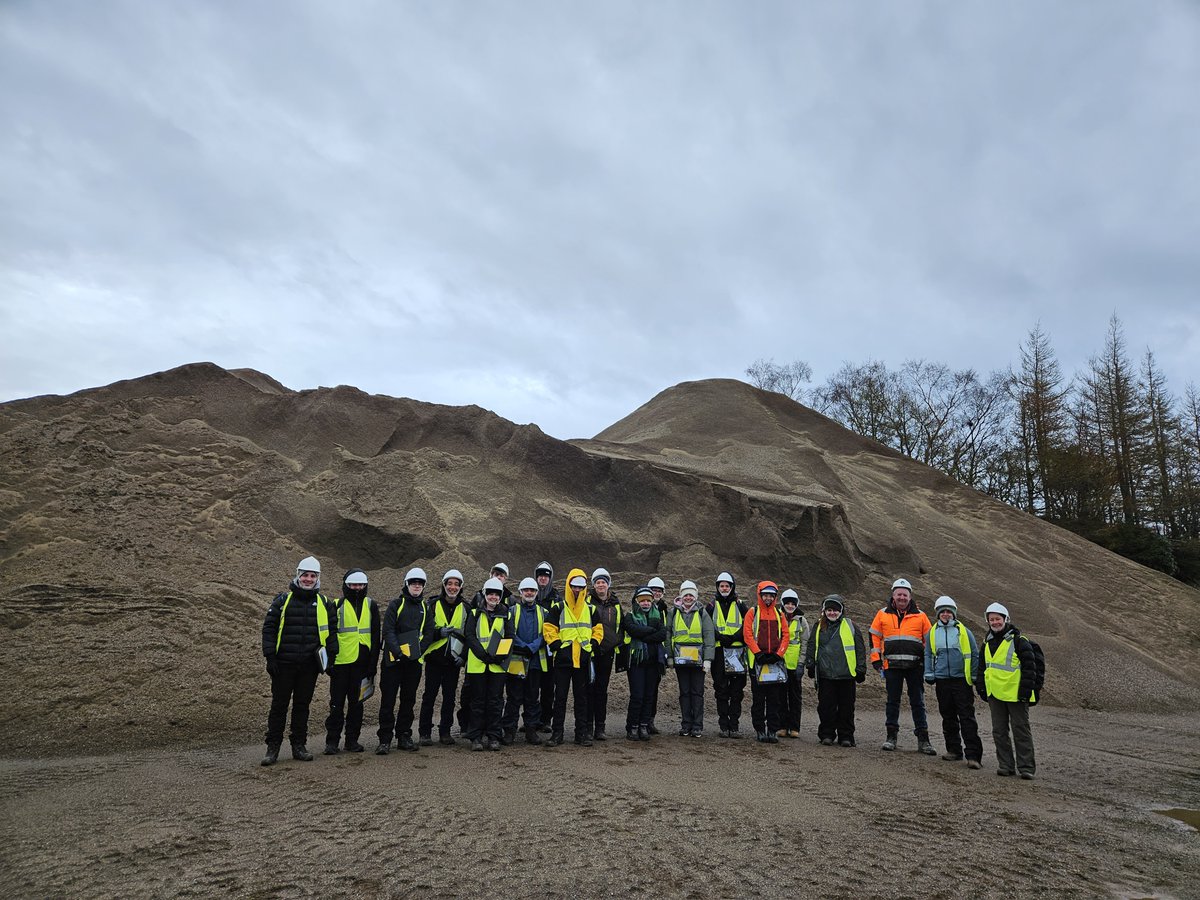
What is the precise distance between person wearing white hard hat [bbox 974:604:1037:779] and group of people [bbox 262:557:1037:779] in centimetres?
1

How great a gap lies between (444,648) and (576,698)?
63.7 inches

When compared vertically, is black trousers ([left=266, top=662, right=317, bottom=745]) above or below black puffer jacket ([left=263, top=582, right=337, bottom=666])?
below

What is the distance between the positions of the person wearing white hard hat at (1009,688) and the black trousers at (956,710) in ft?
0.97

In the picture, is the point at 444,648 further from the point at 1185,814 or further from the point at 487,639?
the point at 1185,814

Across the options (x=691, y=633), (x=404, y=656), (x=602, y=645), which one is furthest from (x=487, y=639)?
(x=691, y=633)

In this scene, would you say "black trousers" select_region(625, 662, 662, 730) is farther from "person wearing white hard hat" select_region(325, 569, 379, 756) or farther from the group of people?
"person wearing white hard hat" select_region(325, 569, 379, 756)

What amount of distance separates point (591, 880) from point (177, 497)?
486 inches

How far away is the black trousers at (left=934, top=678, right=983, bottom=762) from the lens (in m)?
8.31

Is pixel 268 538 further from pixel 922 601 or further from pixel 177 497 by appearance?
pixel 922 601

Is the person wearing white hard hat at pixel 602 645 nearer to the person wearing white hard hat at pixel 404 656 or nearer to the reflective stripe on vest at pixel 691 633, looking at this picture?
the reflective stripe on vest at pixel 691 633

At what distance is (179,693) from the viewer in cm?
944

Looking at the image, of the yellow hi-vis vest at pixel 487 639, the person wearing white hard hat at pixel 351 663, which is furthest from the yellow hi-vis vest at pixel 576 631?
the person wearing white hard hat at pixel 351 663

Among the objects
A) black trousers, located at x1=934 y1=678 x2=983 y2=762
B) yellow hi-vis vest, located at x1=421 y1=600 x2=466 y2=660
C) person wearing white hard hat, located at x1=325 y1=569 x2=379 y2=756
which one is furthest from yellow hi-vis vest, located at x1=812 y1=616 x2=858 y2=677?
person wearing white hard hat, located at x1=325 y1=569 x2=379 y2=756

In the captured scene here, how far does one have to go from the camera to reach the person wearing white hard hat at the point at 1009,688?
771cm
